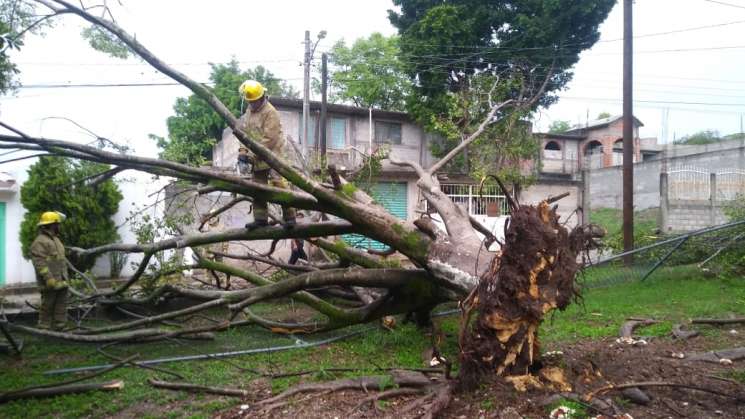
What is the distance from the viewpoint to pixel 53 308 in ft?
24.2

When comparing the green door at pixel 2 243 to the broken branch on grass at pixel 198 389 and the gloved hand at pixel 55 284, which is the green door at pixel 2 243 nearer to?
the gloved hand at pixel 55 284

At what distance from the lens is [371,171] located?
9.97 m

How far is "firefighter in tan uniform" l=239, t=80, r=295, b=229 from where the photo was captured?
546cm

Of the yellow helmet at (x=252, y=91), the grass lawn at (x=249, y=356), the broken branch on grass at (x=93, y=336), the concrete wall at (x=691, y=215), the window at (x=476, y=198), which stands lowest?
the grass lawn at (x=249, y=356)

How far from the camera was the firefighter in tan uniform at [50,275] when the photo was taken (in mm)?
7238

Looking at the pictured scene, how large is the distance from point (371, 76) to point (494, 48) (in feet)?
20.3

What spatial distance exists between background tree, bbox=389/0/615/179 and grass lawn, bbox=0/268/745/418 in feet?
27.3

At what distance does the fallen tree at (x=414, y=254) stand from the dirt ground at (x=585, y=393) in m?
0.26

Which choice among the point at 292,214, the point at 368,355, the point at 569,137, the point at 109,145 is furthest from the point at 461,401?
the point at 569,137

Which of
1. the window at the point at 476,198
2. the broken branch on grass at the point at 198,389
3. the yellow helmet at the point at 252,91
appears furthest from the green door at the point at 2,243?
the window at the point at 476,198

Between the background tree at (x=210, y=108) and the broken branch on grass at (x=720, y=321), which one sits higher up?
the background tree at (x=210, y=108)

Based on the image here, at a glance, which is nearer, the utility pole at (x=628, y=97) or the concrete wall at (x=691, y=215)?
the utility pole at (x=628, y=97)

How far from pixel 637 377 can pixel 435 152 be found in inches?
599

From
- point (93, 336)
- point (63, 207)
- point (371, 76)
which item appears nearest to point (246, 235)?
point (93, 336)
